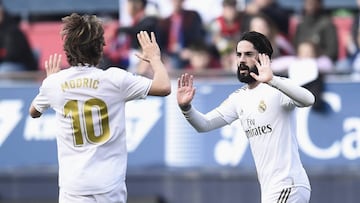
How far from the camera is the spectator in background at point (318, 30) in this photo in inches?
527

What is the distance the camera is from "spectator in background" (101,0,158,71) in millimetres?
13898

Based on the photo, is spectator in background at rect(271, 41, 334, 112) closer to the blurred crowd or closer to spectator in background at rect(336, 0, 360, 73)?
the blurred crowd

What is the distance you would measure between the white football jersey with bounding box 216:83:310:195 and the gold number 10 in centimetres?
133

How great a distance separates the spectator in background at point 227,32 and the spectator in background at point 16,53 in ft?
7.43

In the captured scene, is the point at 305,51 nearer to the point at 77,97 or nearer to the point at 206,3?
the point at 206,3

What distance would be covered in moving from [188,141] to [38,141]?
181 cm

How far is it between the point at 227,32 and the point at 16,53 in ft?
8.56

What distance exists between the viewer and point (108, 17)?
54.2ft

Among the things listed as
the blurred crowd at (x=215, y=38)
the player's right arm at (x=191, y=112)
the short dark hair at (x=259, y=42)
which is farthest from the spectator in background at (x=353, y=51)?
the short dark hair at (x=259, y=42)

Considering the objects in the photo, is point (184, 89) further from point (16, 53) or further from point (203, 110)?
point (16, 53)

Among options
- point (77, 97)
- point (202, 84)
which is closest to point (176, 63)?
point (202, 84)

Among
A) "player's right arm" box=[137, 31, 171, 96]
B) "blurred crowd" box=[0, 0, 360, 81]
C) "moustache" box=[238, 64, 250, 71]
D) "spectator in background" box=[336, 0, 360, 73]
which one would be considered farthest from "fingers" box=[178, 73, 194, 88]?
"spectator in background" box=[336, 0, 360, 73]

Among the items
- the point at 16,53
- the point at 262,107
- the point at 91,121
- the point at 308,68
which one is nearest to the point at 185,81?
the point at 262,107

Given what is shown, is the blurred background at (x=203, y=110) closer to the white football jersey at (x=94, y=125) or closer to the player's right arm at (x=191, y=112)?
the player's right arm at (x=191, y=112)
